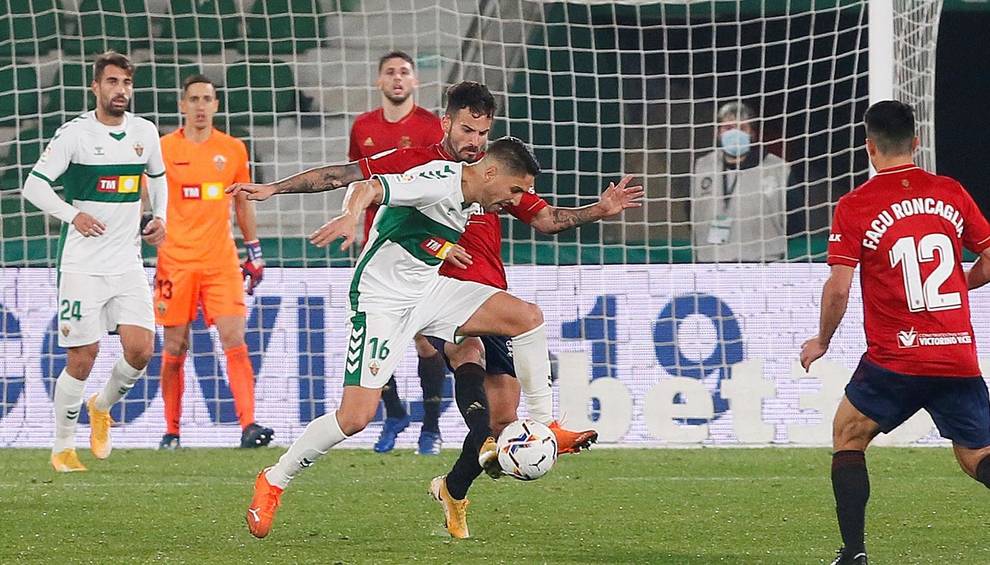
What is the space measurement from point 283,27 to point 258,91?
0.65m

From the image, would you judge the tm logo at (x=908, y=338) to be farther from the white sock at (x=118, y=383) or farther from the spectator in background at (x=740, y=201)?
the spectator in background at (x=740, y=201)

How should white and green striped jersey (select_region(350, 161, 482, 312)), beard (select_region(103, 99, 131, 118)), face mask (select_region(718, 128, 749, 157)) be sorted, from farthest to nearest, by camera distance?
1. face mask (select_region(718, 128, 749, 157))
2. beard (select_region(103, 99, 131, 118))
3. white and green striped jersey (select_region(350, 161, 482, 312))

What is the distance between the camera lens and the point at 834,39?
12.2m

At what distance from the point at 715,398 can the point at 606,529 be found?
3.96m

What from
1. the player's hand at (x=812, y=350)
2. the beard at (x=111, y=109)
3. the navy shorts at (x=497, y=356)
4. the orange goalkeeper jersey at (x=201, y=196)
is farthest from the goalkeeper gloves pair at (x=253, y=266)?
the player's hand at (x=812, y=350)

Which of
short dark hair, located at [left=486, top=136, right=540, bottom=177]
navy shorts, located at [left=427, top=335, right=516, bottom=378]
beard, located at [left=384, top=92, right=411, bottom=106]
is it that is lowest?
navy shorts, located at [left=427, top=335, right=516, bottom=378]

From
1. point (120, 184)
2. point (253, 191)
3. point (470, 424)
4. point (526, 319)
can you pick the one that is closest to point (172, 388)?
point (120, 184)

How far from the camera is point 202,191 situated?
10.8 metres

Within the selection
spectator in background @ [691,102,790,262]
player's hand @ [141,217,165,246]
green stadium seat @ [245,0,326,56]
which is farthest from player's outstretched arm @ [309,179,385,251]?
green stadium seat @ [245,0,326,56]

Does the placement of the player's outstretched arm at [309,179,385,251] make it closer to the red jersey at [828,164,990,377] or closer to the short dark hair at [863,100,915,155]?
the red jersey at [828,164,990,377]

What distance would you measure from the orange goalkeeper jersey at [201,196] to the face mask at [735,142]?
3.53 m

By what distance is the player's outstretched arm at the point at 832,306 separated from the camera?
5.76m

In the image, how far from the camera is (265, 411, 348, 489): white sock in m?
6.61

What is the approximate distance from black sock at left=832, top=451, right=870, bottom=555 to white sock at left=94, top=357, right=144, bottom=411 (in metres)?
4.87
